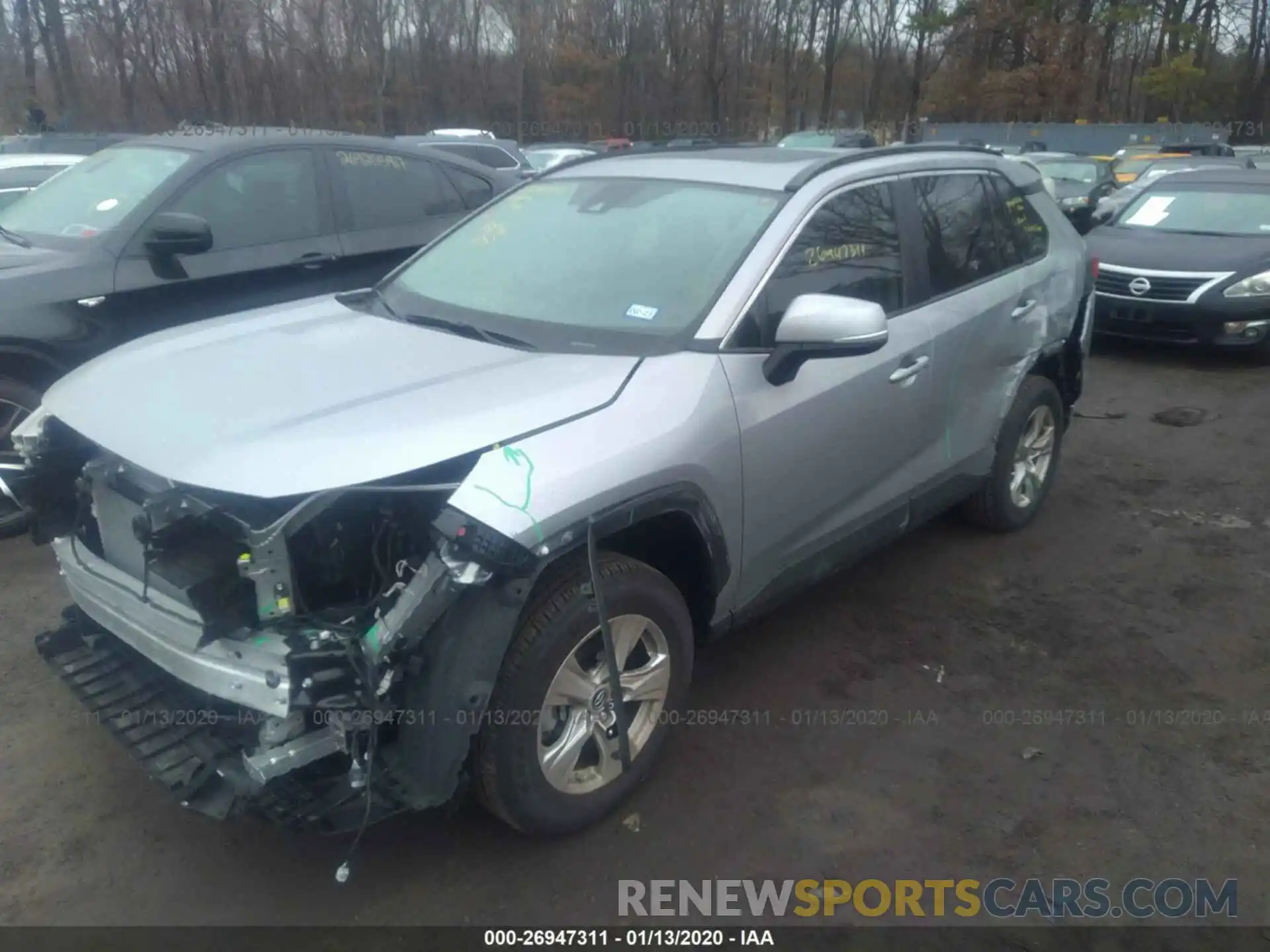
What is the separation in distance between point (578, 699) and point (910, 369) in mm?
1919

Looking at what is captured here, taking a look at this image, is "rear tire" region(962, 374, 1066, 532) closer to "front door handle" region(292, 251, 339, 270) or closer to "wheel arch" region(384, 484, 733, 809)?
"wheel arch" region(384, 484, 733, 809)

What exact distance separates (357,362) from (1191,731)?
3109 mm

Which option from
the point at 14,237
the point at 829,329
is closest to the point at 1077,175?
the point at 14,237

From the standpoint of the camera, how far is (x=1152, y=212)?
34.0 feet

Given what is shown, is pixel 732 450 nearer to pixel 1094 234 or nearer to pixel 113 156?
pixel 113 156

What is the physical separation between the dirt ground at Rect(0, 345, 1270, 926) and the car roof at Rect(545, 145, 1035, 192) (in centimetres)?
180

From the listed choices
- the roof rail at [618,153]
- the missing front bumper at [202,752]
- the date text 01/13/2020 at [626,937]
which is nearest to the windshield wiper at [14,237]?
the roof rail at [618,153]

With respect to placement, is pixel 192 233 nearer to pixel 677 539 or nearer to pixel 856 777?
pixel 677 539

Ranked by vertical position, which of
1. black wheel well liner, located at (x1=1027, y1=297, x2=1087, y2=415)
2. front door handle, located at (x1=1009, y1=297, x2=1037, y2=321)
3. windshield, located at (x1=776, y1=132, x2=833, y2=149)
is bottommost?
windshield, located at (x1=776, y1=132, x2=833, y2=149)

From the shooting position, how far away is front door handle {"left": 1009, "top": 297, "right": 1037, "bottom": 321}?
15.5 feet

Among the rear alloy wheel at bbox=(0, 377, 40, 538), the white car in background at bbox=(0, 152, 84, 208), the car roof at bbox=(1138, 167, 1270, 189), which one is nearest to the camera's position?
the rear alloy wheel at bbox=(0, 377, 40, 538)

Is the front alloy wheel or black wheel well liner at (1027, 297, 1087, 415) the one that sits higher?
black wheel well liner at (1027, 297, 1087, 415)

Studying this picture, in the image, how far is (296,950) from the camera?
8.79ft

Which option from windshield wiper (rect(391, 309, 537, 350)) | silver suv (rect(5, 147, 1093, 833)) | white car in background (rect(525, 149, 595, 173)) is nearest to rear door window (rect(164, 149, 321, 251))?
silver suv (rect(5, 147, 1093, 833))
